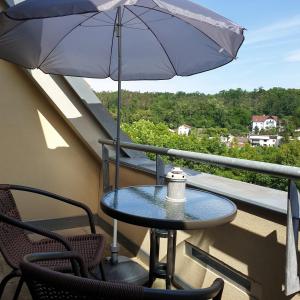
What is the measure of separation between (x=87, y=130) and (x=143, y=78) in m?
1.24

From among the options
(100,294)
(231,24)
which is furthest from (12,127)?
(100,294)

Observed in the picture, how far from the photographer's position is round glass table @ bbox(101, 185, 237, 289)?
6.31ft

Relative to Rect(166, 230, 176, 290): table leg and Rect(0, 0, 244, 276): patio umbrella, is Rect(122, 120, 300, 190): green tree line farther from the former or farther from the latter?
Rect(0, 0, 244, 276): patio umbrella

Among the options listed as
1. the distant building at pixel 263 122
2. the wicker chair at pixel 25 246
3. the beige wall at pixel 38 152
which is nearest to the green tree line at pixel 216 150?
the distant building at pixel 263 122

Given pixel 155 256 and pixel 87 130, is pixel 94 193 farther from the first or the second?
pixel 155 256

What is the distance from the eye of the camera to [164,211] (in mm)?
2102

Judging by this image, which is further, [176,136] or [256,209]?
[176,136]

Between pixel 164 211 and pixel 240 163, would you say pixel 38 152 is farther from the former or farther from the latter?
pixel 240 163

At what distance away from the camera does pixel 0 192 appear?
259cm

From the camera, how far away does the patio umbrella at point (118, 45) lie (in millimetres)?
2885

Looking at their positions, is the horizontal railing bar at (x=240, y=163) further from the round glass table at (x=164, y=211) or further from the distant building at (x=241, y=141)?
the distant building at (x=241, y=141)

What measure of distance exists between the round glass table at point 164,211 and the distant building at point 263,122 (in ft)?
5.64

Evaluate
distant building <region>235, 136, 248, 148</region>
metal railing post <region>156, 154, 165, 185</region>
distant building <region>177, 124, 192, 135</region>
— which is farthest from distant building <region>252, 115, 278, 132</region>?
metal railing post <region>156, 154, 165, 185</region>

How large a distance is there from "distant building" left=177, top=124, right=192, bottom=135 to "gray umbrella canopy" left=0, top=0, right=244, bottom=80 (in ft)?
4.61
